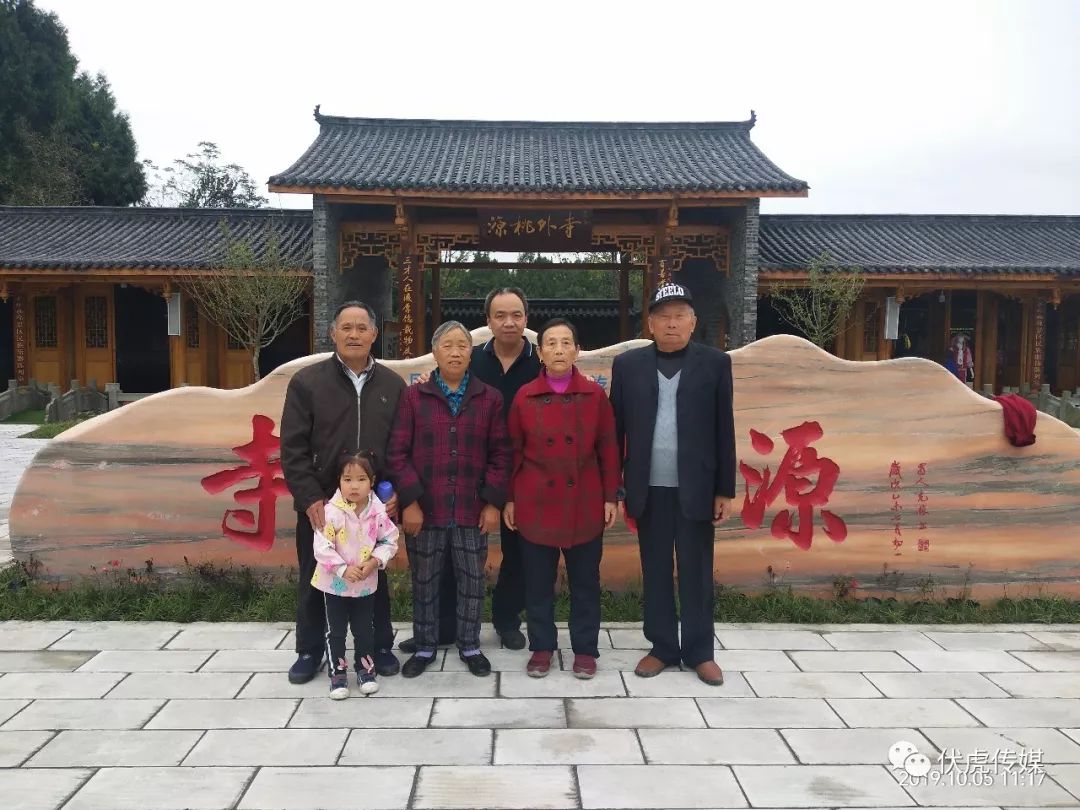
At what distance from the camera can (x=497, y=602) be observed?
344 cm

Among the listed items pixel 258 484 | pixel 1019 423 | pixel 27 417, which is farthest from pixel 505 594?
pixel 27 417

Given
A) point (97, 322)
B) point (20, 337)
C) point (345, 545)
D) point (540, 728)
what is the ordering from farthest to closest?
point (97, 322) → point (20, 337) → point (345, 545) → point (540, 728)

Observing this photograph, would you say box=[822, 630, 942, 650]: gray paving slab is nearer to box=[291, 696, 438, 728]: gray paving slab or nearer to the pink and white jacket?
box=[291, 696, 438, 728]: gray paving slab

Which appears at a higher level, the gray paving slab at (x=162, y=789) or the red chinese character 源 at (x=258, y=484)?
the red chinese character 源 at (x=258, y=484)

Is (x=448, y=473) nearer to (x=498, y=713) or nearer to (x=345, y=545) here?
(x=345, y=545)

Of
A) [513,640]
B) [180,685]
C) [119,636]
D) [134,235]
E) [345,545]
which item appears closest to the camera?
[345,545]

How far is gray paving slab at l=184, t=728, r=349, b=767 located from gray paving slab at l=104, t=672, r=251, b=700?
0.33m

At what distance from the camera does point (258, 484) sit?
3.94 metres

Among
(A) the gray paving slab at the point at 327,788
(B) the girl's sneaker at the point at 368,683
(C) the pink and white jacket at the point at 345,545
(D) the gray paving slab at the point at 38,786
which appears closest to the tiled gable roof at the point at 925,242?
(C) the pink and white jacket at the point at 345,545

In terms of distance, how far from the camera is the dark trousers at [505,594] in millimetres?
3348

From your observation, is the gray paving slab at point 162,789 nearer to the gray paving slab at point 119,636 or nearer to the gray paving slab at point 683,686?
the gray paving slab at point 119,636

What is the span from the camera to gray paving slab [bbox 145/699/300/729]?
8.66 ft

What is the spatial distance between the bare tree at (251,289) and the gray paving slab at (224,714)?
10.5 m

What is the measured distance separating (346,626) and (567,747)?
3.05ft
